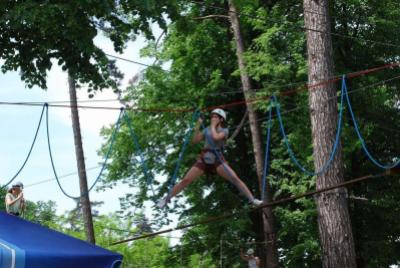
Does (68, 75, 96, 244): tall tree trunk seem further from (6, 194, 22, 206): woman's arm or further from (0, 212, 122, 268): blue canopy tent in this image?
(0, 212, 122, 268): blue canopy tent

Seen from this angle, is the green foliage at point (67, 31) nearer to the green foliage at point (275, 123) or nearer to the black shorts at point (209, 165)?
the black shorts at point (209, 165)

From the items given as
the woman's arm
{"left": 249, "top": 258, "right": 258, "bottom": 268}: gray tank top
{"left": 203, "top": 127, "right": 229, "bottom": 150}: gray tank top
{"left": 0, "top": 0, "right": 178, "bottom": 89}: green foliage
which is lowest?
{"left": 249, "top": 258, "right": 258, "bottom": 268}: gray tank top

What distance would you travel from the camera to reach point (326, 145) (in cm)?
1366

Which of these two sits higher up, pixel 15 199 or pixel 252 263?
pixel 15 199

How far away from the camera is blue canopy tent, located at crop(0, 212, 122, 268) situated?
9.19 metres

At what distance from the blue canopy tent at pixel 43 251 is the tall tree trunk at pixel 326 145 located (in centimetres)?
446

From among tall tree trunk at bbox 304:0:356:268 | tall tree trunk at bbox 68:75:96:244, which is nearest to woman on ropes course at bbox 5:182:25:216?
tall tree trunk at bbox 304:0:356:268

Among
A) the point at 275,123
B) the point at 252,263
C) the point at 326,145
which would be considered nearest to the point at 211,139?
the point at 326,145

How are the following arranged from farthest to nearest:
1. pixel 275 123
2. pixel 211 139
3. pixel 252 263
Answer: pixel 275 123, pixel 252 263, pixel 211 139

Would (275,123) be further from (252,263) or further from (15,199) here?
(15,199)

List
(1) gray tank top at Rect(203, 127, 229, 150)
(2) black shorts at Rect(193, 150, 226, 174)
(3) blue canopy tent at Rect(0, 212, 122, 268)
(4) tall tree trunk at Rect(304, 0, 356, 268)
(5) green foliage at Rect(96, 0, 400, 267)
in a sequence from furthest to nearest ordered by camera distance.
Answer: (5) green foliage at Rect(96, 0, 400, 267) → (4) tall tree trunk at Rect(304, 0, 356, 268) → (2) black shorts at Rect(193, 150, 226, 174) → (1) gray tank top at Rect(203, 127, 229, 150) → (3) blue canopy tent at Rect(0, 212, 122, 268)

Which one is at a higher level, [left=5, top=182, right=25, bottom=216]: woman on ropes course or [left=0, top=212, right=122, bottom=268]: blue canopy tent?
[left=5, top=182, right=25, bottom=216]: woman on ropes course

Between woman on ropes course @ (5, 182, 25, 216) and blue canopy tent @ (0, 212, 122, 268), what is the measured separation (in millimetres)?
2137

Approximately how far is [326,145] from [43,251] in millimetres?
5866
